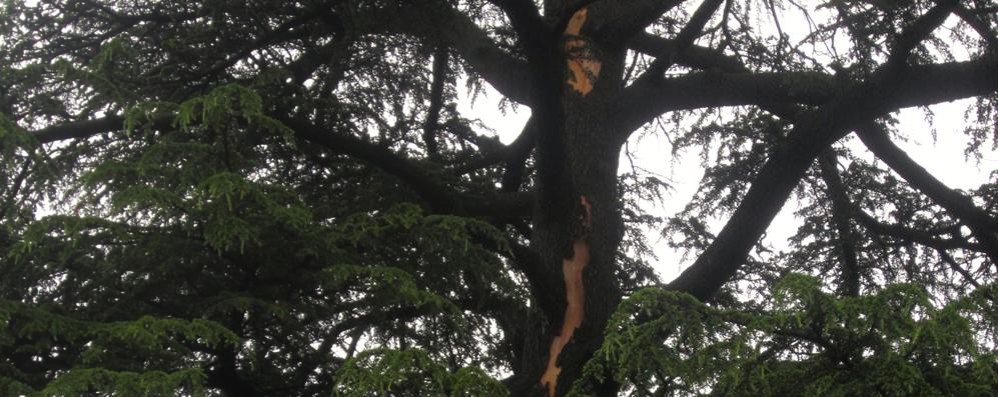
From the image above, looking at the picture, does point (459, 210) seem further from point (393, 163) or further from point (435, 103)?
point (435, 103)

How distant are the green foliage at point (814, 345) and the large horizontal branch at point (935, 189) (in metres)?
3.48

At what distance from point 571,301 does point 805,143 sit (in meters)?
1.70

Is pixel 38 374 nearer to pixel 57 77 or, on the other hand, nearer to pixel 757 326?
pixel 57 77

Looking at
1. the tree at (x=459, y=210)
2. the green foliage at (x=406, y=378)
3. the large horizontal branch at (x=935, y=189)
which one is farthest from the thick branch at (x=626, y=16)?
the green foliage at (x=406, y=378)

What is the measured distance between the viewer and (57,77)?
19.5ft

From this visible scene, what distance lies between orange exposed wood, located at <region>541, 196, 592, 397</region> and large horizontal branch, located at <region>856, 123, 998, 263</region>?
218 cm

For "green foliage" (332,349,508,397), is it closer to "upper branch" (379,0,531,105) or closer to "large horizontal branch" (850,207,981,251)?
"upper branch" (379,0,531,105)

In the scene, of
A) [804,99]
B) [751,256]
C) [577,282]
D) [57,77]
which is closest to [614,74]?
[804,99]

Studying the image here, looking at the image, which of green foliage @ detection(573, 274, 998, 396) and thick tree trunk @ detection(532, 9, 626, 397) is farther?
thick tree trunk @ detection(532, 9, 626, 397)

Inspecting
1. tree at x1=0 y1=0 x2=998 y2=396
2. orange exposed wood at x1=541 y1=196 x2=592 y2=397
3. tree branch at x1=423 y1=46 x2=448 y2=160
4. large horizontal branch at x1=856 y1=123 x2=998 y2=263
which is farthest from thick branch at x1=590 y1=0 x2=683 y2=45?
tree branch at x1=423 y1=46 x2=448 y2=160

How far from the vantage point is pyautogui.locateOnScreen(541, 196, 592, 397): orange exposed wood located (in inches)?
229

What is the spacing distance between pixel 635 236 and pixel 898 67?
3.11m

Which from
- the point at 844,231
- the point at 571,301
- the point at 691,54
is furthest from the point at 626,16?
the point at 844,231

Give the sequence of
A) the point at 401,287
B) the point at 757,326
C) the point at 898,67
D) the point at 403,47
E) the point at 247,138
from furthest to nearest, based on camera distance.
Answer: the point at 403,47 < the point at 898,67 < the point at 247,138 < the point at 401,287 < the point at 757,326
